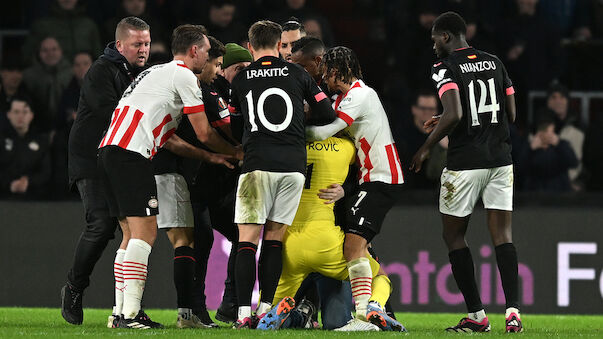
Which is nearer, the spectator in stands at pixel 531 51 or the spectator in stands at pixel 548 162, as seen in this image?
the spectator in stands at pixel 548 162

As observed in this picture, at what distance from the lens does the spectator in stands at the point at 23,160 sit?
10727mm

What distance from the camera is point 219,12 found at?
41.0ft

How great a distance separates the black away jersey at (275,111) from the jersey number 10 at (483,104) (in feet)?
3.13

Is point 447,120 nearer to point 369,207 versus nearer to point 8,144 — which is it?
point 369,207

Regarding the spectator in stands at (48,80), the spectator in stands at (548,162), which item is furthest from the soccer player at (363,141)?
the spectator in stands at (48,80)

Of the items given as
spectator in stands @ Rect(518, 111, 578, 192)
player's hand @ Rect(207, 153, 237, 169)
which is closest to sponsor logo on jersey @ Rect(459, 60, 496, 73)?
player's hand @ Rect(207, 153, 237, 169)

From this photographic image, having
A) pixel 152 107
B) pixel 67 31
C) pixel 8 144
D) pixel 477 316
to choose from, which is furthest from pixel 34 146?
pixel 477 316

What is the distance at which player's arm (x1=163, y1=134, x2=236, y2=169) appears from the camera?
7.60 m

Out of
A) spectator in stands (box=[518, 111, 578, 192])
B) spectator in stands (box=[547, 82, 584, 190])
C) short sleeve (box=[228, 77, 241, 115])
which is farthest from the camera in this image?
spectator in stands (box=[547, 82, 584, 190])

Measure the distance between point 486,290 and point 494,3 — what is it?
4731 mm

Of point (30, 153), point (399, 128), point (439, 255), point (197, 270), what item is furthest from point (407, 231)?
point (30, 153)

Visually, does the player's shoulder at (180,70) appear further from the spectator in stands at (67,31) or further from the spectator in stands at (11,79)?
the spectator in stands at (67,31)

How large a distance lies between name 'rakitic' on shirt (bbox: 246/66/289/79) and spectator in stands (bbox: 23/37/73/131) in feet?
16.2

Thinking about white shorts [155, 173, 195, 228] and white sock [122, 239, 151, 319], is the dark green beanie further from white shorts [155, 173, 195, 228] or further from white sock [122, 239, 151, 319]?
white sock [122, 239, 151, 319]
